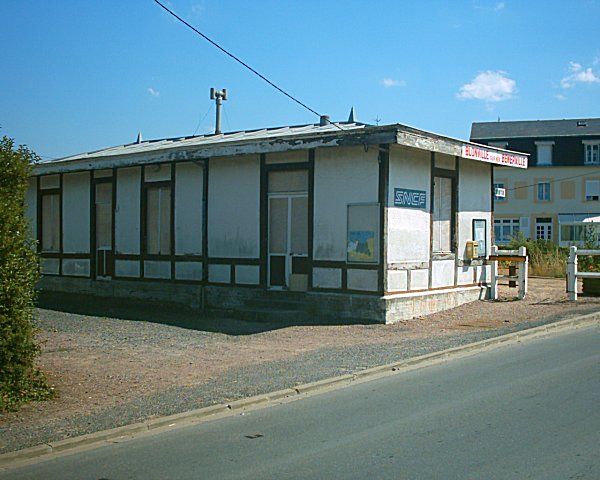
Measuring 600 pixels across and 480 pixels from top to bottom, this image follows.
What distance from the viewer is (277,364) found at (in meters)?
11.3

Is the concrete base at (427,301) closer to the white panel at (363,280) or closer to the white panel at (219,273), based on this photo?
the white panel at (363,280)

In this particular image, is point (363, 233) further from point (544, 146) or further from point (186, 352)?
point (544, 146)

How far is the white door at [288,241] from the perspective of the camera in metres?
17.3

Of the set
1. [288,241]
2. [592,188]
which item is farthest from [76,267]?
[592,188]

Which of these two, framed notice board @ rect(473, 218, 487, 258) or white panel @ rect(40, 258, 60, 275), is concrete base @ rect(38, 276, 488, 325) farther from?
white panel @ rect(40, 258, 60, 275)

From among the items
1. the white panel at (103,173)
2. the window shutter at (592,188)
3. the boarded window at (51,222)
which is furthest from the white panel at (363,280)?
the window shutter at (592,188)

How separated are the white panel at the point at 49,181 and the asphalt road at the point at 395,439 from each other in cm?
1681

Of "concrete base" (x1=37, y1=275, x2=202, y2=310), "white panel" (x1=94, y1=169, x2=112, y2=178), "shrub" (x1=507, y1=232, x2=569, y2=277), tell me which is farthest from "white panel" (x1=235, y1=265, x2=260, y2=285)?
"shrub" (x1=507, y1=232, x2=569, y2=277)

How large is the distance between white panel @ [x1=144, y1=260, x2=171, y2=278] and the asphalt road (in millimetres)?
11153

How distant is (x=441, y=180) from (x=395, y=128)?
3591mm

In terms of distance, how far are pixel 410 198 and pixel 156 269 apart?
769 centimetres

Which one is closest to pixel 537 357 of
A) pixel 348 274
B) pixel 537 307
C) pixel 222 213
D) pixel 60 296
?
pixel 348 274

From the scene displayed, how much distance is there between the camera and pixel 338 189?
1655 centimetres

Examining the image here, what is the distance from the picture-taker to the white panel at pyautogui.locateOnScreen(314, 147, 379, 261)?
→ 16.1 metres
